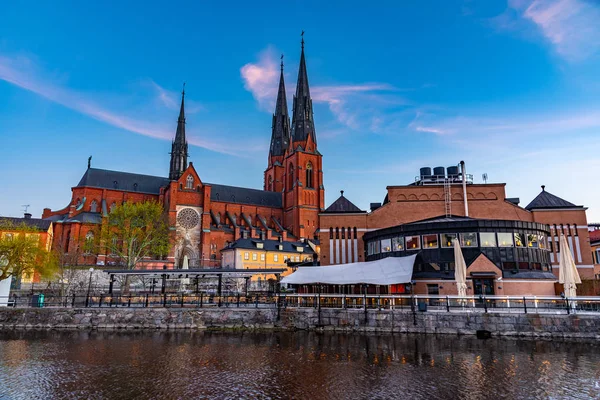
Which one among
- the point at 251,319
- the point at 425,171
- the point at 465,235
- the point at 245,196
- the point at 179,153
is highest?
the point at 179,153

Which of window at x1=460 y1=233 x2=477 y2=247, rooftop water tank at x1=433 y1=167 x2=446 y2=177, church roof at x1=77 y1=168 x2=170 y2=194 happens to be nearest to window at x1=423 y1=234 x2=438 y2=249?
window at x1=460 y1=233 x2=477 y2=247

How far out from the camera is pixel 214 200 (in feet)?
291

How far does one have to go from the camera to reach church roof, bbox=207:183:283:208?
301 ft

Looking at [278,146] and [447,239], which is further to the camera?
[278,146]

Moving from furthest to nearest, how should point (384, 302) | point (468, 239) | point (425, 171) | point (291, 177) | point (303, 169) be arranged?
point (291, 177), point (303, 169), point (425, 171), point (468, 239), point (384, 302)

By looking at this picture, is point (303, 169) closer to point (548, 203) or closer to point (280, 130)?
point (280, 130)

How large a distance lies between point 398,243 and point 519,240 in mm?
9788

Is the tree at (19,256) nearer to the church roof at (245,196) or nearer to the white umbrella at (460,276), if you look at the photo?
the white umbrella at (460,276)

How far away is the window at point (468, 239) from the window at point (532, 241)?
15.1ft

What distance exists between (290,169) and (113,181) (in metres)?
39.5

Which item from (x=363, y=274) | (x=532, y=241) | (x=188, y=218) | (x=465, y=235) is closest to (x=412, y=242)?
(x=465, y=235)

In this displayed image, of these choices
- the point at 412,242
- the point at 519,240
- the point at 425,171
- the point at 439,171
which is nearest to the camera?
the point at 519,240

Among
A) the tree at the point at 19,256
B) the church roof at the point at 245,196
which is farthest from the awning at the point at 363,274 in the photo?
the church roof at the point at 245,196

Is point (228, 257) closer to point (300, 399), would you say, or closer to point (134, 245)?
point (134, 245)
